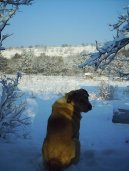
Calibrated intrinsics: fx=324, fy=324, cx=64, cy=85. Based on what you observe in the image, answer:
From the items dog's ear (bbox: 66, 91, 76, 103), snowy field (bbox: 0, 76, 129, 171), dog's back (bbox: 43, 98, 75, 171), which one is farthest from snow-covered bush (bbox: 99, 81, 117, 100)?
dog's back (bbox: 43, 98, 75, 171)

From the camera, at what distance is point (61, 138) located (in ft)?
17.7

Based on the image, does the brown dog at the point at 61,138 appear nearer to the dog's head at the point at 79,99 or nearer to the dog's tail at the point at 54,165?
the dog's tail at the point at 54,165

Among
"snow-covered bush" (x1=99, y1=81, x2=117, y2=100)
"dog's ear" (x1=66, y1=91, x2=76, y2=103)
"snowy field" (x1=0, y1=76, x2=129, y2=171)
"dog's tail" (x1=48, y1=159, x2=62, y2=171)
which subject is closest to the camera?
"dog's tail" (x1=48, y1=159, x2=62, y2=171)

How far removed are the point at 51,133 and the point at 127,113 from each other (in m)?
5.68

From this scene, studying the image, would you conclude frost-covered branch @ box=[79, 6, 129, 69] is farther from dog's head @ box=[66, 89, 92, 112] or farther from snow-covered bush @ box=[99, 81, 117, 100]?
snow-covered bush @ box=[99, 81, 117, 100]

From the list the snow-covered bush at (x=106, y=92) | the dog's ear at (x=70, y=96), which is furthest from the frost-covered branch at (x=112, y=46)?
the snow-covered bush at (x=106, y=92)

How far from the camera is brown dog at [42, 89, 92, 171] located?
5.29 metres

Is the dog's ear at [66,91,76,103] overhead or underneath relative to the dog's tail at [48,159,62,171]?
overhead

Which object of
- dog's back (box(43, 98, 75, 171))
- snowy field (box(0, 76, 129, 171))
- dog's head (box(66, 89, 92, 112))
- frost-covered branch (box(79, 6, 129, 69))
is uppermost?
frost-covered branch (box(79, 6, 129, 69))

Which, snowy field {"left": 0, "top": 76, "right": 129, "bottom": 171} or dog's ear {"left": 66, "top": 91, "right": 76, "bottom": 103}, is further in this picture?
dog's ear {"left": 66, "top": 91, "right": 76, "bottom": 103}

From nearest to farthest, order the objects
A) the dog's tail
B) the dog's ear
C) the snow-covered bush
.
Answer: the dog's tail, the dog's ear, the snow-covered bush

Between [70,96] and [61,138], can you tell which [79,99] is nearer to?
[70,96]

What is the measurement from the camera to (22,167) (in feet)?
18.7

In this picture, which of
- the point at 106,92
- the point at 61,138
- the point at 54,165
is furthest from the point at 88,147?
the point at 106,92
